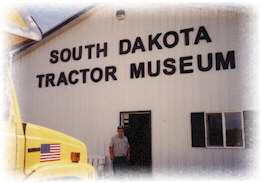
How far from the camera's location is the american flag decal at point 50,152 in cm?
314

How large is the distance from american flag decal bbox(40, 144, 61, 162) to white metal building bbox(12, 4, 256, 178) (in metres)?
6.37

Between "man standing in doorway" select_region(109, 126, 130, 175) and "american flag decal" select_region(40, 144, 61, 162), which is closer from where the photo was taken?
"american flag decal" select_region(40, 144, 61, 162)

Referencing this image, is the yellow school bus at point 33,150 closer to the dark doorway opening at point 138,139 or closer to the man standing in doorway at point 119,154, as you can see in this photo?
the man standing in doorway at point 119,154

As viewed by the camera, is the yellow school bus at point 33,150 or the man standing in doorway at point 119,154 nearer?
the yellow school bus at point 33,150

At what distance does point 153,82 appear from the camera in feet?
32.7

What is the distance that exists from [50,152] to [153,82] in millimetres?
7033

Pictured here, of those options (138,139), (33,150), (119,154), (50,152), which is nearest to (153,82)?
(119,154)

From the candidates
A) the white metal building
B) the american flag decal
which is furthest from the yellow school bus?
the white metal building

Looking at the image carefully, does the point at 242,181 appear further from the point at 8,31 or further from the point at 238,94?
the point at 8,31

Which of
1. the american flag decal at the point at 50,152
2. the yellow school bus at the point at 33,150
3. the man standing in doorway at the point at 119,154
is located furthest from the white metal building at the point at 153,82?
the american flag decal at the point at 50,152

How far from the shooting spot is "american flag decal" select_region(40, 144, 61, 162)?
3.14 meters

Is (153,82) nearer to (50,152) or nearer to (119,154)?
(119,154)

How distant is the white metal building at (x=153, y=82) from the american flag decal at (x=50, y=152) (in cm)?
637

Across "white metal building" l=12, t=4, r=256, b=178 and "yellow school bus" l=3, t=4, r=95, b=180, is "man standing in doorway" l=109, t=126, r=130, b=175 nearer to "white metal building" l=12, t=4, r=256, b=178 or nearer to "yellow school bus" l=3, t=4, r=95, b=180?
"white metal building" l=12, t=4, r=256, b=178
